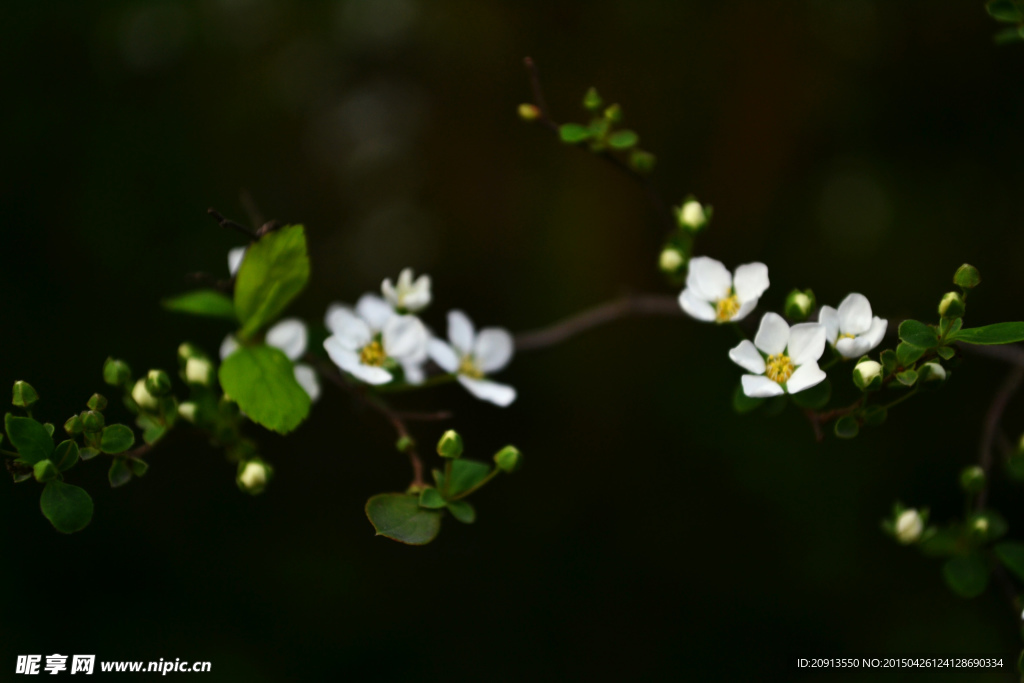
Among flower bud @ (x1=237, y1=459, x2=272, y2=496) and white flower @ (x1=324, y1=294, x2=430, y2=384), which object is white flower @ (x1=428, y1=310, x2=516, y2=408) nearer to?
white flower @ (x1=324, y1=294, x2=430, y2=384)

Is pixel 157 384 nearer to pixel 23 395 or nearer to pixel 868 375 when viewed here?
pixel 23 395

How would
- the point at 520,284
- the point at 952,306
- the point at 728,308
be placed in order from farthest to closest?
1. the point at 520,284
2. the point at 728,308
3. the point at 952,306

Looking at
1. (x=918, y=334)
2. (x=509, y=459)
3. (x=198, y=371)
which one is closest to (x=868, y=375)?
(x=918, y=334)

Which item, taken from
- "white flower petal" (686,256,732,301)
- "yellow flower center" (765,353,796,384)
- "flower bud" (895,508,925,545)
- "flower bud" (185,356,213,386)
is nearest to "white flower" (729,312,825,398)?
"yellow flower center" (765,353,796,384)

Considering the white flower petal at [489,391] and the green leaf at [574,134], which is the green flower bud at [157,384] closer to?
the white flower petal at [489,391]

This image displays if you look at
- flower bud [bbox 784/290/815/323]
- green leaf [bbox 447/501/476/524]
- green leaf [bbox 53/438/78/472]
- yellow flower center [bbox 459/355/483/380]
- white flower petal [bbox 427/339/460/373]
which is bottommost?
green leaf [bbox 447/501/476/524]

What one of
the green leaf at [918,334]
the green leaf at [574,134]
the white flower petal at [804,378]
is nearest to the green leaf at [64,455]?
the green leaf at [574,134]
